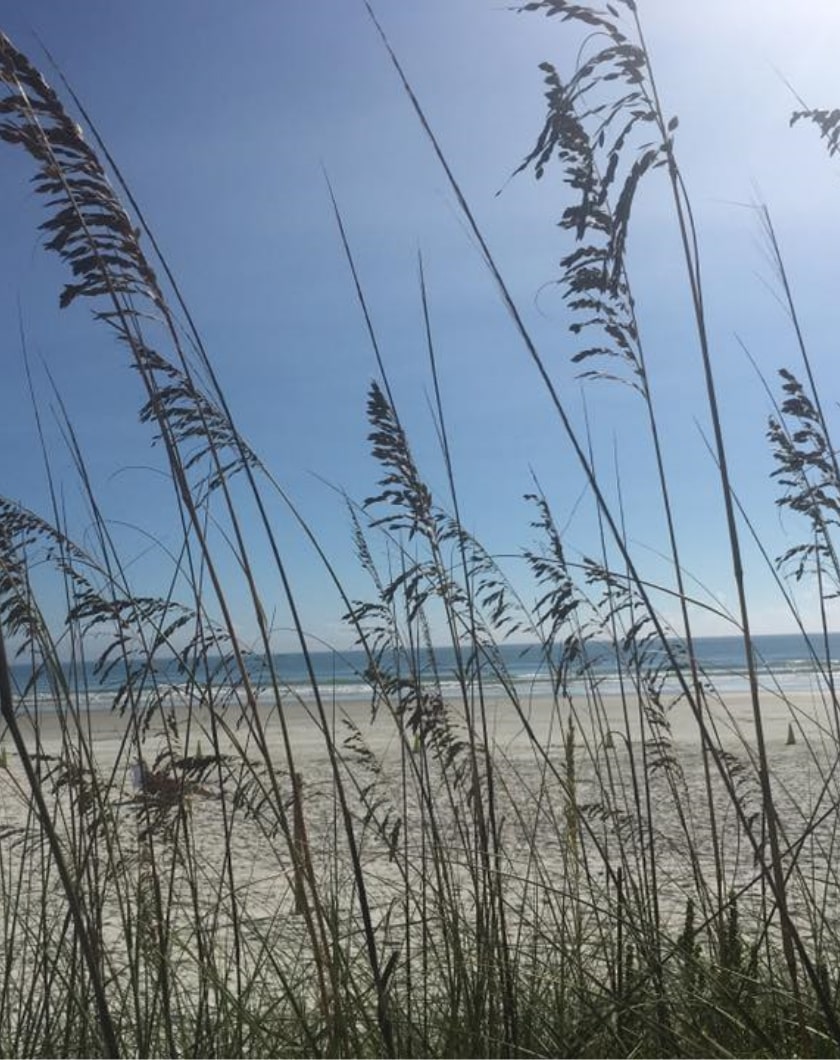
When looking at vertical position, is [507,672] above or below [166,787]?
above

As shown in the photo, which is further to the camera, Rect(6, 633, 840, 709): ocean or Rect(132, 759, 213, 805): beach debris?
Rect(6, 633, 840, 709): ocean

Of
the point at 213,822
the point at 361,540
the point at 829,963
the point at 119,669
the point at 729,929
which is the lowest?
the point at 213,822

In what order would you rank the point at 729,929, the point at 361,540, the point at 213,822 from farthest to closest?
the point at 213,822 < the point at 361,540 < the point at 729,929

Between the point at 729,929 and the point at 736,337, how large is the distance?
1339 mm

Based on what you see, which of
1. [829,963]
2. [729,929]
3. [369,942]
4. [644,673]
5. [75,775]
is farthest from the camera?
[644,673]

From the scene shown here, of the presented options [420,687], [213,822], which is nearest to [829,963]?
[420,687]

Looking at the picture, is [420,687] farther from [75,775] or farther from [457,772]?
[75,775]

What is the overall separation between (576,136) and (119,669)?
1775 mm

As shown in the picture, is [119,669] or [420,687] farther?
[119,669]

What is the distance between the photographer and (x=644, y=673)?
2.90 meters

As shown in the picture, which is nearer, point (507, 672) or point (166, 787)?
point (166, 787)

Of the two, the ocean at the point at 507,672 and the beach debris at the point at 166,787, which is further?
the ocean at the point at 507,672

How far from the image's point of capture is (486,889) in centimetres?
227

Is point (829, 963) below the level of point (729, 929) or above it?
below
